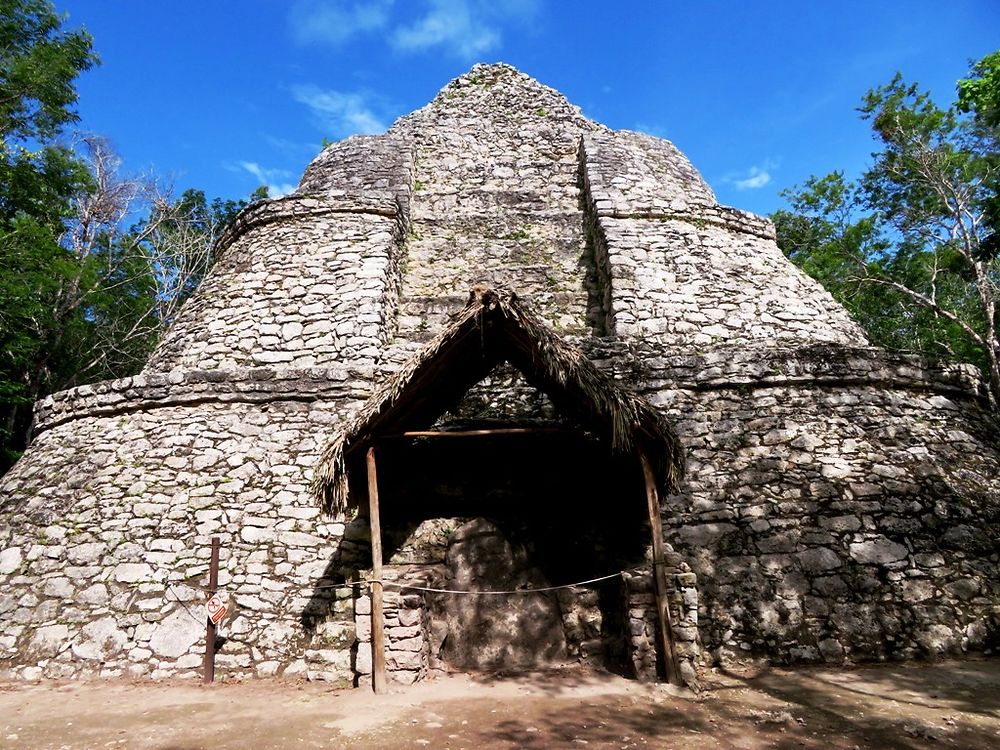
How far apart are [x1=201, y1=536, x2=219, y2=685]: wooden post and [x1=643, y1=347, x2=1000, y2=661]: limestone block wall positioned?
4241 mm

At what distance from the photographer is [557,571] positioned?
17.4 feet

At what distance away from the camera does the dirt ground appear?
3.37m

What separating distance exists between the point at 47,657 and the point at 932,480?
333 inches

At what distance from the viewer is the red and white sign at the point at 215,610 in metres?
5.00

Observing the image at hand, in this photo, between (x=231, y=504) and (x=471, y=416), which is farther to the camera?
(x=471, y=416)

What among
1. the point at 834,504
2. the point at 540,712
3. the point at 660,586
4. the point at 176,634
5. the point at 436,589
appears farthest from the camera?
the point at 834,504

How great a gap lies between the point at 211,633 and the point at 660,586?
385 centimetres

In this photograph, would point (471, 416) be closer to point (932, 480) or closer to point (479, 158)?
point (932, 480)

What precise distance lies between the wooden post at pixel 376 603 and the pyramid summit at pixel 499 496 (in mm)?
87

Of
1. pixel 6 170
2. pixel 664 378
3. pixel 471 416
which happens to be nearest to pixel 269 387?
pixel 471 416

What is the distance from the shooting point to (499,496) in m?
5.56

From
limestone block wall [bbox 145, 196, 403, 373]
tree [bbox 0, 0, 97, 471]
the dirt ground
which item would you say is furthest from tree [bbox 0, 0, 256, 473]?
the dirt ground

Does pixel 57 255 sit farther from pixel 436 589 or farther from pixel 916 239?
pixel 916 239

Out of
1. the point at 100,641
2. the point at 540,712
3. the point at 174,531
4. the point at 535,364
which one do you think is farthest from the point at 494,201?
the point at 540,712
